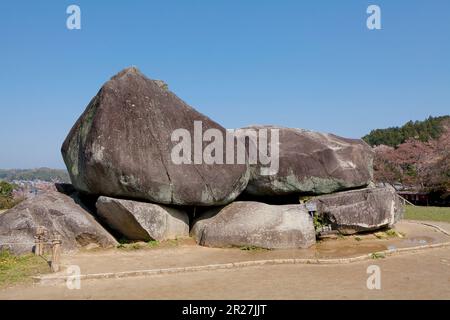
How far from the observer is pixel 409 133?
5725cm

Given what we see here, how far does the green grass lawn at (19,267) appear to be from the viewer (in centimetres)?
965

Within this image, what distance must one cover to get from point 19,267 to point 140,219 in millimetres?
3902

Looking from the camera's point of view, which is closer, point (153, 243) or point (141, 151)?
point (141, 151)

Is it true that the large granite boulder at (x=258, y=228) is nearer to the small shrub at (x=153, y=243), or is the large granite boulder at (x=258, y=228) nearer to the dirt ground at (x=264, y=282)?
the dirt ground at (x=264, y=282)

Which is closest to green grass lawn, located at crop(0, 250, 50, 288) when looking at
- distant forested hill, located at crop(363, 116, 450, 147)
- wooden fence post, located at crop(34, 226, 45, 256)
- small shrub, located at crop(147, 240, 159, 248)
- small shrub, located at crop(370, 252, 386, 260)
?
wooden fence post, located at crop(34, 226, 45, 256)

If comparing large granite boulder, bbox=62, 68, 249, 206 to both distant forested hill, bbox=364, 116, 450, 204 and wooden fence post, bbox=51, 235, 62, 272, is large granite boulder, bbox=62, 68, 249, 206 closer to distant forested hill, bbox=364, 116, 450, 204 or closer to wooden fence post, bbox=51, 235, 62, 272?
wooden fence post, bbox=51, 235, 62, 272

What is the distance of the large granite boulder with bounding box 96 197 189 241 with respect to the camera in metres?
13.5

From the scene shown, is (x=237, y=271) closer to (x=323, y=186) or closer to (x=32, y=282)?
(x=32, y=282)

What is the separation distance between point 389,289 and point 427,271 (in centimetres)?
250

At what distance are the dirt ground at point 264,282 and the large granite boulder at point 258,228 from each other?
1219mm

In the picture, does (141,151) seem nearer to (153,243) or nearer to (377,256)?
(153,243)

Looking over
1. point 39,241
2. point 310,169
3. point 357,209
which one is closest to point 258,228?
point 310,169

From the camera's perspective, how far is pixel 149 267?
11.1 metres
